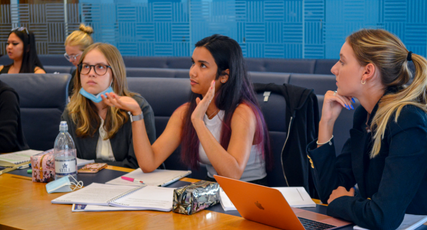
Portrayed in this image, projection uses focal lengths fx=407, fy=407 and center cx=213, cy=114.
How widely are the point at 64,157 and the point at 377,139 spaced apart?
1111 millimetres

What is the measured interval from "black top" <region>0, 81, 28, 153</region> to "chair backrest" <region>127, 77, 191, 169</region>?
26.9 inches

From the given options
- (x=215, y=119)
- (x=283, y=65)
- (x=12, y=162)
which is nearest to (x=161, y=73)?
(x=283, y=65)

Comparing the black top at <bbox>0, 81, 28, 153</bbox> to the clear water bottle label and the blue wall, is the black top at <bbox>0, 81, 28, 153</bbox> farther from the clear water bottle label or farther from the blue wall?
the blue wall

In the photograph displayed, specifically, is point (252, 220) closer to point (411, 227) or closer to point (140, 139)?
point (411, 227)

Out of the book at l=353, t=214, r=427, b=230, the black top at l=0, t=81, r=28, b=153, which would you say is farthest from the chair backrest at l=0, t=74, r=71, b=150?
the book at l=353, t=214, r=427, b=230

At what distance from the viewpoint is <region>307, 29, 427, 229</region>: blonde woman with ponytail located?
3.68 ft

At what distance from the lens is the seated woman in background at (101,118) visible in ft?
6.74

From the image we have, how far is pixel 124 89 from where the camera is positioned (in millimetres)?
2174

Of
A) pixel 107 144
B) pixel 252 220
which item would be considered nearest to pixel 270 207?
pixel 252 220

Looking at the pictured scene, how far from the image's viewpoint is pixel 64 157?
1.54m

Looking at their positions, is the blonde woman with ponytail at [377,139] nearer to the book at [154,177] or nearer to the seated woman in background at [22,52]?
the book at [154,177]

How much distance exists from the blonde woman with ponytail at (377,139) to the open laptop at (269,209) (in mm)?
65

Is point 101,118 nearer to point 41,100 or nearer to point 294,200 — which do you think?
point 41,100

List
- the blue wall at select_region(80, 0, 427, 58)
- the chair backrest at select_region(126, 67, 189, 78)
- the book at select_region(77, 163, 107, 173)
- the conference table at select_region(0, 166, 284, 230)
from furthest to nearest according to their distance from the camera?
1. the blue wall at select_region(80, 0, 427, 58)
2. the chair backrest at select_region(126, 67, 189, 78)
3. the book at select_region(77, 163, 107, 173)
4. the conference table at select_region(0, 166, 284, 230)
